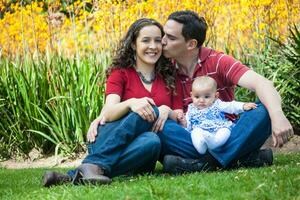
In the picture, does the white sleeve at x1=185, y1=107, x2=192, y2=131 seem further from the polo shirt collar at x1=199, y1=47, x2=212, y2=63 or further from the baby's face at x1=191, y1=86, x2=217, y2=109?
the polo shirt collar at x1=199, y1=47, x2=212, y2=63

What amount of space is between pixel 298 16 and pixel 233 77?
4358 mm

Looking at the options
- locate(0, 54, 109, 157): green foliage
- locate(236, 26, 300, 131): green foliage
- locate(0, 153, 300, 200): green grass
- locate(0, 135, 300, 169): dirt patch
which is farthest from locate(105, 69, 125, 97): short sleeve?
locate(236, 26, 300, 131): green foliage

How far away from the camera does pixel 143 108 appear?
4.91 m

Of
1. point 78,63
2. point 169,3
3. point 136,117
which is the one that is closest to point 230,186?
point 136,117

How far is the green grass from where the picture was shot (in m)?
3.87

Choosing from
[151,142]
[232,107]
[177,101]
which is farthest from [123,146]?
[232,107]

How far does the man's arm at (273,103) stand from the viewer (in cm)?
474

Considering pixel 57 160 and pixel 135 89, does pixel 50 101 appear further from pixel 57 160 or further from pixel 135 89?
pixel 135 89

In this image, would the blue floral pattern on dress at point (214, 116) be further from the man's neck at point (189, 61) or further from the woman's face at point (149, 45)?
the woman's face at point (149, 45)

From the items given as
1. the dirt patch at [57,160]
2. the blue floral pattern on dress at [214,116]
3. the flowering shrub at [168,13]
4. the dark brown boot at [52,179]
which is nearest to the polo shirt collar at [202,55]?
the blue floral pattern on dress at [214,116]

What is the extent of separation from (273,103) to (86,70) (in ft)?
12.2

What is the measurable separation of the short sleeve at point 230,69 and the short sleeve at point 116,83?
2.38 feet

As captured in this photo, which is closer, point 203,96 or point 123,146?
point 123,146

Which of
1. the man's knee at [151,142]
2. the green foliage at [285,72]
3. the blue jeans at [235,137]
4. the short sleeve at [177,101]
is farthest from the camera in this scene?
the green foliage at [285,72]
